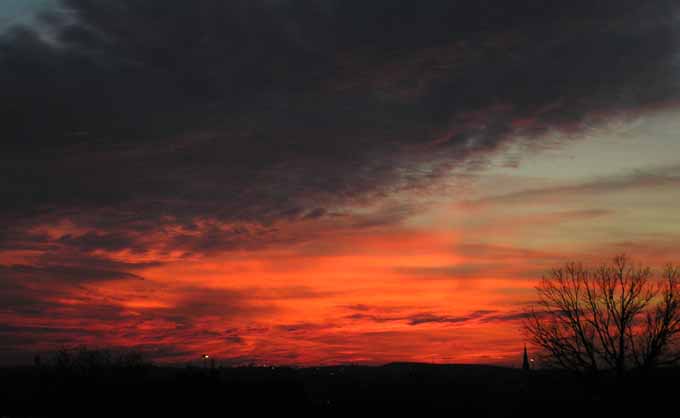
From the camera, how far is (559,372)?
194ft

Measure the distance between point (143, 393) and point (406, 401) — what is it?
41.7 meters

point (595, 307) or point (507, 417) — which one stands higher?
point (595, 307)

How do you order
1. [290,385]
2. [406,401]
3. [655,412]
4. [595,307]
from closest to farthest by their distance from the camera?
[655,412] → [595,307] → [290,385] → [406,401]

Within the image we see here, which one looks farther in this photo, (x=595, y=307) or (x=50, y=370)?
(x=50, y=370)

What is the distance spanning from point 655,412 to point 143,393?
42.7 meters

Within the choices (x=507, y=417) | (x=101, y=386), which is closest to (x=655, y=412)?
(x=507, y=417)

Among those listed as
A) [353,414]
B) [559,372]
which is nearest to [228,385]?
[353,414]

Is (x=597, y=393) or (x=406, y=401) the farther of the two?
(x=406, y=401)

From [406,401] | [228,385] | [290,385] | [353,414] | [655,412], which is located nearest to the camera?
[655,412]

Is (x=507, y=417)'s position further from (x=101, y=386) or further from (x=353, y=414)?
(x=101, y=386)

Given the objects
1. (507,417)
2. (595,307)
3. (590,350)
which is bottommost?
(507,417)

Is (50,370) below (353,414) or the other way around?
the other way around

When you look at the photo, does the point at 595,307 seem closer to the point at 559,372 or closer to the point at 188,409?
the point at 559,372

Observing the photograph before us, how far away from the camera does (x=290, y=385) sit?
71000 mm
